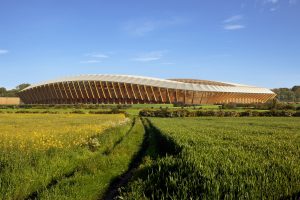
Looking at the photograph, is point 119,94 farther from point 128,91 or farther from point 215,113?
point 215,113

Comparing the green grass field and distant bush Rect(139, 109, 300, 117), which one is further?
distant bush Rect(139, 109, 300, 117)

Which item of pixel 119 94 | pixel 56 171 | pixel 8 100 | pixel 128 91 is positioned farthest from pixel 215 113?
pixel 8 100

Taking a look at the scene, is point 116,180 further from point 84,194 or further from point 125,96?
point 125,96

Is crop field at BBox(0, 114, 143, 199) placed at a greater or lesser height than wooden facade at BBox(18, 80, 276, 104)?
lesser

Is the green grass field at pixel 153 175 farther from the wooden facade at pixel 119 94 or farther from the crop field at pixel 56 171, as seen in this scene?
the wooden facade at pixel 119 94

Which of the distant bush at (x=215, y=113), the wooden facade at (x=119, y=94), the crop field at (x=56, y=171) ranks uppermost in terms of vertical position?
the wooden facade at (x=119, y=94)

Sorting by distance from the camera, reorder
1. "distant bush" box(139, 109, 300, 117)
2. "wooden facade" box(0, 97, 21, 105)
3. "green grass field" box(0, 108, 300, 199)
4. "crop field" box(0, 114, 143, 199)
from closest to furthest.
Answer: "green grass field" box(0, 108, 300, 199)
"crop field" box(0, 114, 143, 199)
"distant bush" box(139, 109, 300, 117)
"wooden facade" box(0, 97, 21, 105)

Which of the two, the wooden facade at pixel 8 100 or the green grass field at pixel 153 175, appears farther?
the wooden facade at pixel 8 100

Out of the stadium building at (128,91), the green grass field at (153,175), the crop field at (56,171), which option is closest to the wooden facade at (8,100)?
the stadium building at (128,91)

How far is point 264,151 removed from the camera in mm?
12641

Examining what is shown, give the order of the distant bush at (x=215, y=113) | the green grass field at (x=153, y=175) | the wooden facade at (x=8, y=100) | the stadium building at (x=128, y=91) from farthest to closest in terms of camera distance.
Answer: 1. the wooden facade at (x=8, y=100)
2. the stadium building at (x=128, y=91)
3. the distant bush at (x=215, y=113)
4. the green grass field at (x=153, y=175)

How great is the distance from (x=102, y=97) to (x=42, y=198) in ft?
334

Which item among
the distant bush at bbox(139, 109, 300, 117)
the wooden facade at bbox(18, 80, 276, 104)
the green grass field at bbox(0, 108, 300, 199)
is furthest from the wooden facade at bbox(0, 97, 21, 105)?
the green grass field at bbox(0, 108, 300, 199)

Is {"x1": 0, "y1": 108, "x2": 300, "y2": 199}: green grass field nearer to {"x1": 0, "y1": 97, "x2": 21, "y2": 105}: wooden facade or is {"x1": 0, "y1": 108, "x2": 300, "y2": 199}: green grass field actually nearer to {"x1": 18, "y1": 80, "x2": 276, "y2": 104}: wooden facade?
{"x1": 18, "y1": 80, "x2": 276, "y2": 104}: wooden facade
